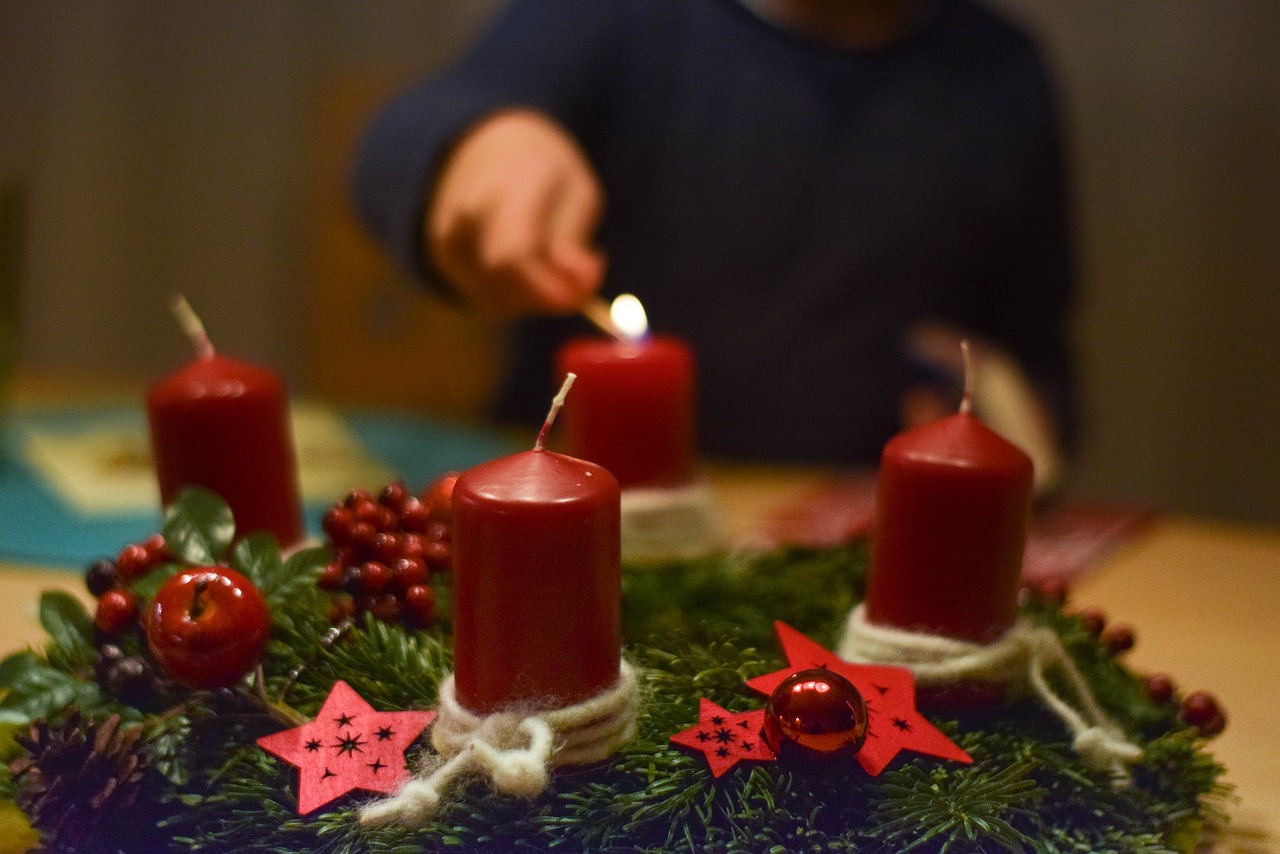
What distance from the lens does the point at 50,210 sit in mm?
2217

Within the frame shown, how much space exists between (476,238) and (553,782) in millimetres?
539

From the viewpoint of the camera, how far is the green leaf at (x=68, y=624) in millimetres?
514

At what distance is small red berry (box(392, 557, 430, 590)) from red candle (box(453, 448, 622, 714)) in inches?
3.2

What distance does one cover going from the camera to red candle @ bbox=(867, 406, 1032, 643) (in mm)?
494

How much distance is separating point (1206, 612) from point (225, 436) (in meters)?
0.70

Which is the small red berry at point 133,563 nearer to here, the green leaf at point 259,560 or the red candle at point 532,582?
the green leaf at point 259,560

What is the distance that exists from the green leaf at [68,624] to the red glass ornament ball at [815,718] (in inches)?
12.3

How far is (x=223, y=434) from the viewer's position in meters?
0.59

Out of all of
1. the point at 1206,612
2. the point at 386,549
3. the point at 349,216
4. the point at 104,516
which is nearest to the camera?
the point at 386,549

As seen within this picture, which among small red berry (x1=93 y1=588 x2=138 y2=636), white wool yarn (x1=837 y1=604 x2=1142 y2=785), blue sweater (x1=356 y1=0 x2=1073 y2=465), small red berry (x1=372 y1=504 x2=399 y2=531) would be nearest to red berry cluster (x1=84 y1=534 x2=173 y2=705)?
small red berry (x1=93 y1=588 x2=138 y2=636)

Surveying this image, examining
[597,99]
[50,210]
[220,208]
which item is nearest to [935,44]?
[597,99]

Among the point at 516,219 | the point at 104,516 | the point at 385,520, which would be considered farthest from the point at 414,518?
the point at 104,516

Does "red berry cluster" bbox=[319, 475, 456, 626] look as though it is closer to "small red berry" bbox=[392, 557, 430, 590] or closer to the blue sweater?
"small red berry" bbox=[392, 557, 430, 590]

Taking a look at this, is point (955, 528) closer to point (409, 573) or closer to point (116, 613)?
point (409, 573)
